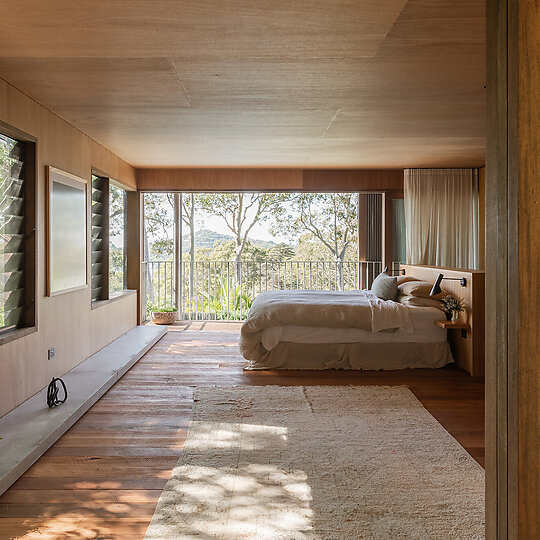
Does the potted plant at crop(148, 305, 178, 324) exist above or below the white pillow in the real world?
below

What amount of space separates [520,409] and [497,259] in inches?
12.9

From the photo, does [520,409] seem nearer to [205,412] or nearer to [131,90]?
[205,412]

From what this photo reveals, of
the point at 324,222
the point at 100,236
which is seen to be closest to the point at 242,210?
the point at 324,222

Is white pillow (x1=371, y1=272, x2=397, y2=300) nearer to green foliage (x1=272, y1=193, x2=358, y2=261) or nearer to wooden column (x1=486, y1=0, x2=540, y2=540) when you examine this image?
wooden column (x1=486, y1=0, x2=540, y2=540)

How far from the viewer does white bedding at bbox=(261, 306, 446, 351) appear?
4.94 meters

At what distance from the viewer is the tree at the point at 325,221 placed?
11016mm

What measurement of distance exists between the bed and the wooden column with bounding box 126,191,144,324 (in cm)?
297

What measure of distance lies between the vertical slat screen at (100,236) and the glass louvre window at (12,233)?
2052mm

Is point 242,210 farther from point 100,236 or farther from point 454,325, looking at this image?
point 454,325

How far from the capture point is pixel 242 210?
11.2m

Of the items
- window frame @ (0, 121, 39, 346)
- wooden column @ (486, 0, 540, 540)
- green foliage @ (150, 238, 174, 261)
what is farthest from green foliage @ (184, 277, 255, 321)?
wooden column @ (486, 0, 540, 540)

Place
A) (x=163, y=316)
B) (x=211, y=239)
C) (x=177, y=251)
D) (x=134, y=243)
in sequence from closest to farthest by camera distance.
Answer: (x=134, y=243), (x=163, y=316), (x=177, y=251), (x=211, y=239)

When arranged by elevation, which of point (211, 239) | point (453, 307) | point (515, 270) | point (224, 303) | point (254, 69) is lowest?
point (224, 303)

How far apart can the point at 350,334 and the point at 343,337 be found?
0.07 m
